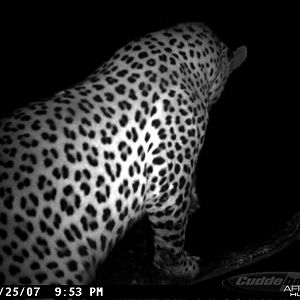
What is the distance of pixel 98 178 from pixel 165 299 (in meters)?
0.49

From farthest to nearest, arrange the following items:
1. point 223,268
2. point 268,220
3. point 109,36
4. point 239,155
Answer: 1. point 239,155
2. point 109,36
3. point 268,220
4. point 223,268

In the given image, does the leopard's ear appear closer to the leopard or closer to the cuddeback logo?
the leopard

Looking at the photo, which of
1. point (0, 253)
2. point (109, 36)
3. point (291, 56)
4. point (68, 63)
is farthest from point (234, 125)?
point (0, 253)

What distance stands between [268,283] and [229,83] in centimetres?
187

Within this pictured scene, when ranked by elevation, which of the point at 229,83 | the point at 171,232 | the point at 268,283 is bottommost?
the point at 268,283

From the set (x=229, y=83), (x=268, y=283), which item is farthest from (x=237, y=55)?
(x=268, y=283)

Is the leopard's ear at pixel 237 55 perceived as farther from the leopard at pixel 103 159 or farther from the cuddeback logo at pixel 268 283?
the cuddeback logo at pixel 268 283

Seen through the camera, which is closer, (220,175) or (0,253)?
(0,253)

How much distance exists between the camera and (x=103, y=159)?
3.38 feet

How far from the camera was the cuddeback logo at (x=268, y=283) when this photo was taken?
120cm

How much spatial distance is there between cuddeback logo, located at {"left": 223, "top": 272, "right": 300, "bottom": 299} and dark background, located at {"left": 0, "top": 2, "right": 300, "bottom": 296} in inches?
24.4

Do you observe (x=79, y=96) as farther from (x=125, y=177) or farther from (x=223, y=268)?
(x=223, y=268)

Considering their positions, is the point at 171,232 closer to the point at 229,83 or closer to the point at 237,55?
the point at 237,55

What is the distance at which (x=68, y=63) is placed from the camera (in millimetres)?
2424
